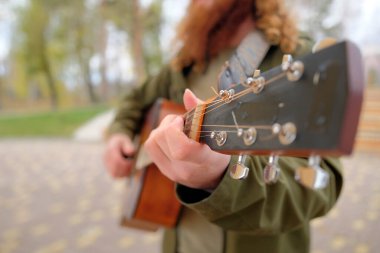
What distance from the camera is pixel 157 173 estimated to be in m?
1.29

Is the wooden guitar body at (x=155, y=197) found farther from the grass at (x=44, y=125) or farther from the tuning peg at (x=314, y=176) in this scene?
the grass at (x=44, y=125)

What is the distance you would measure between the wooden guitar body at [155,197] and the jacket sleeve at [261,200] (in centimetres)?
51

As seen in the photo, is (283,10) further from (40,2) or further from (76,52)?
(76,52)

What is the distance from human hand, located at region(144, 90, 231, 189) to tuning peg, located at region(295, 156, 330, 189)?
0.83ft

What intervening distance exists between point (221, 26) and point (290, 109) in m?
→ 0.90

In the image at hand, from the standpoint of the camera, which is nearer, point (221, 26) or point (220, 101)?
point (220, 101)

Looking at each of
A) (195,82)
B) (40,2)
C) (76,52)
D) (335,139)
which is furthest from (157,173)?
(76,52)

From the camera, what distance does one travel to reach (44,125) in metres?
9.38

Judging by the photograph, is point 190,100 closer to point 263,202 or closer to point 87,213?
point 263,202

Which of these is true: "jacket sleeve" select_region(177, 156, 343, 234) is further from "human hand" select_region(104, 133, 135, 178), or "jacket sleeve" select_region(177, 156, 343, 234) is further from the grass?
the grass

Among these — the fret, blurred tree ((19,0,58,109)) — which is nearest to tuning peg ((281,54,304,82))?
the fret

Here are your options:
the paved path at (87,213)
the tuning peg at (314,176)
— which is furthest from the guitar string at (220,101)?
the paved path at (87,213)

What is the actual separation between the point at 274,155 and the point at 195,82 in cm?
83

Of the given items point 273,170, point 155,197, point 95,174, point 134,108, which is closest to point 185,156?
point 273,170
